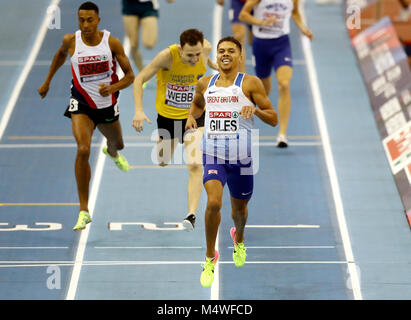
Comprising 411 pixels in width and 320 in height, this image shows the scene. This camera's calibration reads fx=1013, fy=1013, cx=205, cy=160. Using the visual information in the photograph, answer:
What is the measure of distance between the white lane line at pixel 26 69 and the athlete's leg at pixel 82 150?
12.9ft

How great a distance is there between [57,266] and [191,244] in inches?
66.2

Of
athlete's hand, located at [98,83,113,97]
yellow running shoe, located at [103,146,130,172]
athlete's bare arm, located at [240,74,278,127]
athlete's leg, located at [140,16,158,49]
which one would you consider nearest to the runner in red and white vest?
athlete's hand, located at [98,83,113,97]

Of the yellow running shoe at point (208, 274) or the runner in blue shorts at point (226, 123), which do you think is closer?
the runner in blue shorts at point (226, 123)

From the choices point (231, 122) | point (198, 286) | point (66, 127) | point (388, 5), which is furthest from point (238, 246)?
point (388, 5)

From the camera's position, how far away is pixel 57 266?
1190 centimetres

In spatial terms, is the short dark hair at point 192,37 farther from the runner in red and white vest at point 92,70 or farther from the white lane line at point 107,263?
the white lane line at point 107,263

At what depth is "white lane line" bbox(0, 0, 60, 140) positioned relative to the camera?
631 inches

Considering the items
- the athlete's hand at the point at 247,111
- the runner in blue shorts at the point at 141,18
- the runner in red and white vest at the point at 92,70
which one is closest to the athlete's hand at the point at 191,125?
the athlete's hand at the point at 247,111

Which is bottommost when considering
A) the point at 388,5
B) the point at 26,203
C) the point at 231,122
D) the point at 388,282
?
the point at 388,282

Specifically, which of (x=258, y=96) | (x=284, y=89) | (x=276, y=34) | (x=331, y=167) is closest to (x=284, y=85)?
(x=284, y=89)

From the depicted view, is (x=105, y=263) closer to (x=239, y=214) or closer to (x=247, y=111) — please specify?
(x=239, y=214)

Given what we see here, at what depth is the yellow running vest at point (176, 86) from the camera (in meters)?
11.9

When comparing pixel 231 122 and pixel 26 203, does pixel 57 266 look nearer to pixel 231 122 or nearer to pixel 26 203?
pixel 26 203

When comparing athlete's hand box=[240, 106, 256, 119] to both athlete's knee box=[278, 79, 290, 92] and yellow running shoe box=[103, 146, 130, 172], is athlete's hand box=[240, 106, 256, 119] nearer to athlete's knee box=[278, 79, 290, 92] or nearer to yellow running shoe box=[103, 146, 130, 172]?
yellow running shoe box=[103, 146, 130, 172]
